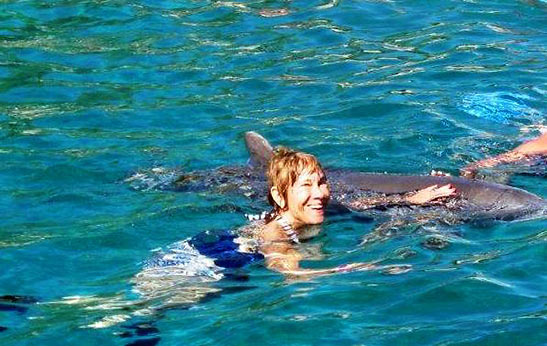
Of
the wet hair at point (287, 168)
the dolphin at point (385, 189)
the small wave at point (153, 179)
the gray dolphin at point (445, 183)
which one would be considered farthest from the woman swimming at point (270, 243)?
the small wave at point (153, 179)

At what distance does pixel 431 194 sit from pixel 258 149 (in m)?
1.56

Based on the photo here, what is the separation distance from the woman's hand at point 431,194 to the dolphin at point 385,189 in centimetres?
5

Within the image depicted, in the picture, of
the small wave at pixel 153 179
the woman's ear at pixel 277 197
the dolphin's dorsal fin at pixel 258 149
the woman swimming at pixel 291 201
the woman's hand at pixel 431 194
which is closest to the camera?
the woman swimming at pixel 291 201

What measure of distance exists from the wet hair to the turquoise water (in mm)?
476

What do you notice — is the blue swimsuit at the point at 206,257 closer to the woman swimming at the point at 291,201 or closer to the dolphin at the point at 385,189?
the woman swimming at the point at 291,201

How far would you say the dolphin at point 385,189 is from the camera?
870cm

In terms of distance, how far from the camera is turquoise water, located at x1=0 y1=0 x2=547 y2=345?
7105 mm

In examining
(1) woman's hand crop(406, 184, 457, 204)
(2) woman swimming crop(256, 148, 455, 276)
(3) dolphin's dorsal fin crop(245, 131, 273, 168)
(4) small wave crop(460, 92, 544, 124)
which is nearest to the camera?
(2) woman swimming crop(256, 148, 455, 276)

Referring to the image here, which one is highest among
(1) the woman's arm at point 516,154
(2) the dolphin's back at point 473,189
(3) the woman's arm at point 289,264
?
(2) the dolphin's back at point 473,189

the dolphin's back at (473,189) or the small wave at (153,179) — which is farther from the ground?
the dolphin's back at (473,189)

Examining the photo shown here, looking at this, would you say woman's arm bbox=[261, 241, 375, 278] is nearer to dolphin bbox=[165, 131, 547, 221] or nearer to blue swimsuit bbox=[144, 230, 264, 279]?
blue swimsuit bbox=[144, 230, 264, 279]

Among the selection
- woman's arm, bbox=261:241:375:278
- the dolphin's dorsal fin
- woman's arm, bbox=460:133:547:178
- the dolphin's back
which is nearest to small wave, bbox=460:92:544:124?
woman's arm, bbox=460:133:547:178

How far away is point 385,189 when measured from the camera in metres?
9.22

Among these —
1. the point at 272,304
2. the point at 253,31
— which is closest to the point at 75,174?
the point at 272,304
